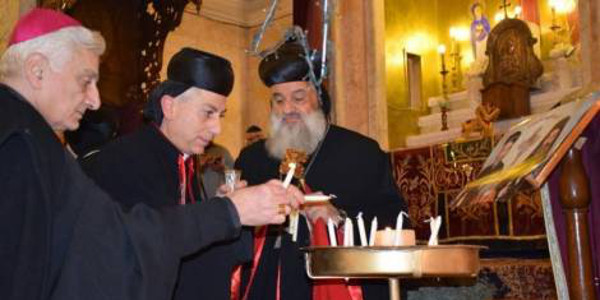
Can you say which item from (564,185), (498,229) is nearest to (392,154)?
(498,229)

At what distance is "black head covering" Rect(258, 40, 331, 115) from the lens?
4211 millimetres

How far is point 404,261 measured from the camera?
7.28 feet

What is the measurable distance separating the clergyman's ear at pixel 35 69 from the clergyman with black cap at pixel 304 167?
6.08 ft

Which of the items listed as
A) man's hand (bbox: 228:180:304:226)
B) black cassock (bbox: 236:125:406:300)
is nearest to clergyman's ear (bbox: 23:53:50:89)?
man's hand (bbox: 228:180:304:226)

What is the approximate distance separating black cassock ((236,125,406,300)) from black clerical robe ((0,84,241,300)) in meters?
1.48

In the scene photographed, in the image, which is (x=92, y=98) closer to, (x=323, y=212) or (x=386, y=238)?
(x=386, y=238)

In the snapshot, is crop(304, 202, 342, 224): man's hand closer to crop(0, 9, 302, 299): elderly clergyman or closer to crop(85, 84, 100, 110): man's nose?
crop(0, 9, 302, 299): elderly clergyman

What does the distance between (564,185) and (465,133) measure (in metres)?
6.58

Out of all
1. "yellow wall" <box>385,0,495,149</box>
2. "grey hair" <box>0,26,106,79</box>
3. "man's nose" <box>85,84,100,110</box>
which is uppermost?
"yellow wall" <box>385,0,495,149</box>

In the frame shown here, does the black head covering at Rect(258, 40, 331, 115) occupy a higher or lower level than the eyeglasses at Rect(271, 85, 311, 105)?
higher

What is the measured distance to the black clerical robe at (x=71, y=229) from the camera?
1.83m

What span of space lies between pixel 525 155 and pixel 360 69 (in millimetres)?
7203

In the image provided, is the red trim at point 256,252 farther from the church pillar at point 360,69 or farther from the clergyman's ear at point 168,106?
the church pillar at point 360,69

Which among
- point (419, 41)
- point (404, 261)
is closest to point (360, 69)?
point (419, 41)
